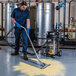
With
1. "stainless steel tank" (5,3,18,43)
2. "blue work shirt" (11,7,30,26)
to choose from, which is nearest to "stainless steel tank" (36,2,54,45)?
"stainless steel tank" (5,3,18,43)

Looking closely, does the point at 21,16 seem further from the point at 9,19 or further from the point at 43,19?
the point at 9,19

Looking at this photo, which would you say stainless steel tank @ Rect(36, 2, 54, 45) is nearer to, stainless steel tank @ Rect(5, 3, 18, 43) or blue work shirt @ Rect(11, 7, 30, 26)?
stainless steel tank @ Rect(5, 3, 18, 43)

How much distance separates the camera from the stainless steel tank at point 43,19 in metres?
5.52

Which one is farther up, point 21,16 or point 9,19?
point 9,19

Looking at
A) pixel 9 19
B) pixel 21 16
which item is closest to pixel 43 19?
pixel 9 19

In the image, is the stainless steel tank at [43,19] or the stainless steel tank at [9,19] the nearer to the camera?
the stainless steel tank at [43,19]

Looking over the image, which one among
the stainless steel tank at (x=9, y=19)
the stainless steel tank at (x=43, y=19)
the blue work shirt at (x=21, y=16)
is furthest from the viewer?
the stainless steel tank at (x=9, y=19)

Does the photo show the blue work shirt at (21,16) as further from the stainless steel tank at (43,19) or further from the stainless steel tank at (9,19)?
the stainless steel tank at (9,19)

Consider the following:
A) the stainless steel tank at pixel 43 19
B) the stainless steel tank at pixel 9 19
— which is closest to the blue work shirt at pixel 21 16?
the stainless steel tank at pixel 43 19

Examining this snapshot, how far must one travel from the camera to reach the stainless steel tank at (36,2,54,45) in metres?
5.52

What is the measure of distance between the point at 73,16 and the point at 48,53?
13.6 feet

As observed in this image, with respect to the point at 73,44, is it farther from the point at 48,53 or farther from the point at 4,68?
the point at 4,68

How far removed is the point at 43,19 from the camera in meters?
5.55

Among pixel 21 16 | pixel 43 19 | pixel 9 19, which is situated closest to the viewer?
pixel 21 16
